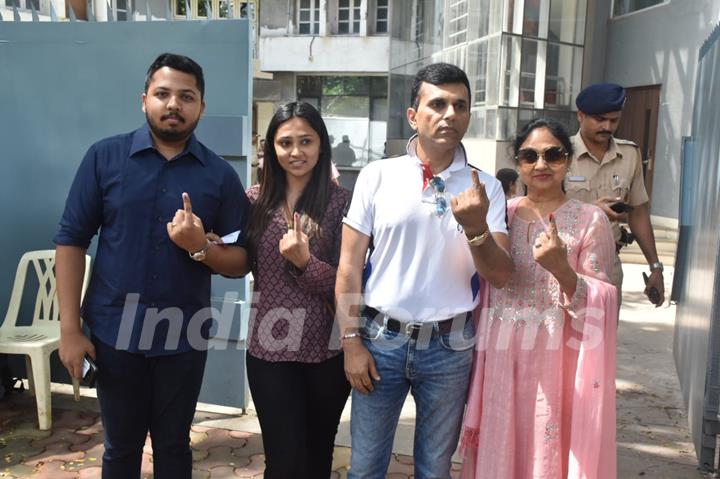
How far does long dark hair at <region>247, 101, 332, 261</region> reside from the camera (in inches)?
96.8

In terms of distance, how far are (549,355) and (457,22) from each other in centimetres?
1247

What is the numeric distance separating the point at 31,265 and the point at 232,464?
1.71 metres

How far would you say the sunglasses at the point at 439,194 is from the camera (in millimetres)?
2174

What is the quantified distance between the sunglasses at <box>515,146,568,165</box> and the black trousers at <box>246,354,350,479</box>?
96 centimetres

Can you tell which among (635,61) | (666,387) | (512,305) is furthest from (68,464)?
(635,61)

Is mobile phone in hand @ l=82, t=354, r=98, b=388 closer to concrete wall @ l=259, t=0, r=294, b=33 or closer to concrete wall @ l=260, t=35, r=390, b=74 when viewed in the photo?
concrete wall @ l=260, t=35, r=390, b=74

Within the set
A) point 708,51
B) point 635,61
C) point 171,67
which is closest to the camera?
point 171,67

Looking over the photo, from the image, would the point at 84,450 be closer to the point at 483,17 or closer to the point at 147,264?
the point at 147,264

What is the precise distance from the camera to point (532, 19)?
1187 centimetres

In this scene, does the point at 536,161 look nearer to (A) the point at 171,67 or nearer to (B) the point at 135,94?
(A) the point at 171,67

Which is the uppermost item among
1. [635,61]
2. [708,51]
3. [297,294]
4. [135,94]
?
[635,61]

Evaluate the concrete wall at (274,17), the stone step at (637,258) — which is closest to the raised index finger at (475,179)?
the stone step at (637,258)

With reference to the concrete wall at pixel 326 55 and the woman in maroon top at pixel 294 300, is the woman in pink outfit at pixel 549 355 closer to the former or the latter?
the woman in maroon top at pixel 294 300

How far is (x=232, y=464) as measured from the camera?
11.3 ft
